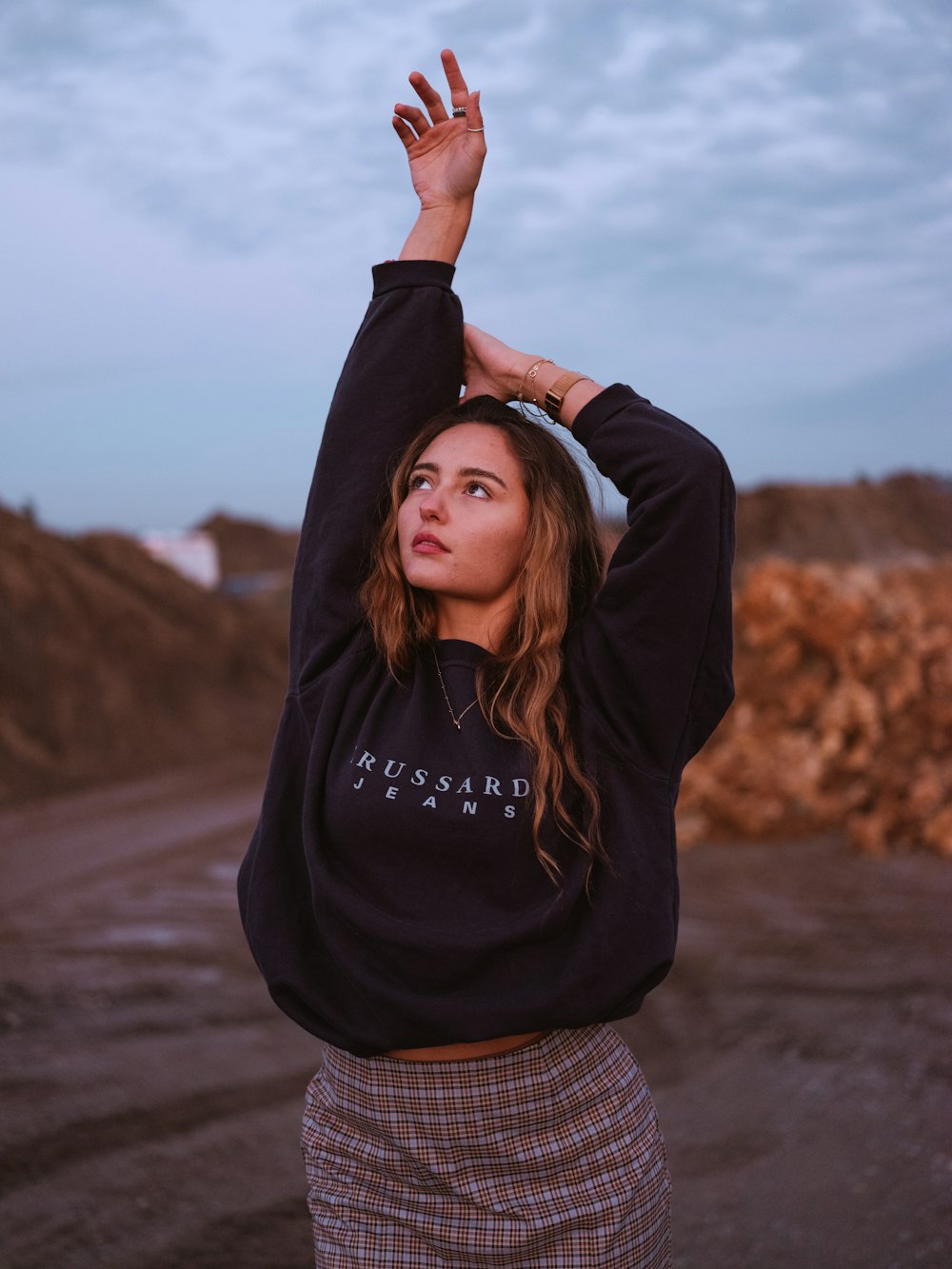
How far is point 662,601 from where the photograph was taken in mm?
1639

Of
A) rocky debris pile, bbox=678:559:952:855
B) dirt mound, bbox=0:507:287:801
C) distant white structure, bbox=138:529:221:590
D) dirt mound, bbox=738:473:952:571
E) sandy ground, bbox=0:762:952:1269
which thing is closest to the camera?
sandy ground, bbox=0:762:952:1269

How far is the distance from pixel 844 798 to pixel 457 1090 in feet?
15.1

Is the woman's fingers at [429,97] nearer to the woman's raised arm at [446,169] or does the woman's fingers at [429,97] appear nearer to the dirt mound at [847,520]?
the woman's raised arm at [446,169]

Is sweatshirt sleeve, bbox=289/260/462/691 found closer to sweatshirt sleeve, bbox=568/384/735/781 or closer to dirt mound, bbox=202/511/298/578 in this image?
sweatshirt sleeve, bbox=568/384/735/781

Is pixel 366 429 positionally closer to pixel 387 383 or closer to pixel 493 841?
pixel 387 383

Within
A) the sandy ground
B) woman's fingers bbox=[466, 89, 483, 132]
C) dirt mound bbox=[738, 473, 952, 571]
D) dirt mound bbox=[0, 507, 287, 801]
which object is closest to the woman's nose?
woman's fingers bbox=[466, 89, 483, 132]

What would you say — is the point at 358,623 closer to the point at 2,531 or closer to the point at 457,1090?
the point at 457,1090

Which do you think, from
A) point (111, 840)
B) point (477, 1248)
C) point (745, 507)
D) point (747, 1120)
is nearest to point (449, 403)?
point (477, 1248)

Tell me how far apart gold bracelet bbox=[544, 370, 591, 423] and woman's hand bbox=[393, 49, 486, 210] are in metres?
0.39

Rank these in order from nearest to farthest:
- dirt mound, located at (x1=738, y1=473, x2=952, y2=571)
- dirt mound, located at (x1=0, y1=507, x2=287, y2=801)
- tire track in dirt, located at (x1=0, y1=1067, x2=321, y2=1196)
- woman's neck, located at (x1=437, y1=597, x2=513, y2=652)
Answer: woman's neck, located at (x1=437, y1=597, x2=513, y2=652) < tire track in dirt, located at (x1=0, y1=1067, x2=321, y2=1196) < dirt mound, located at (x1=0, y1=507, x2=287, y2=801) < dirt mound, located at (x1=738, y1=473, x2=952, y2=571)

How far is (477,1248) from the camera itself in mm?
1611

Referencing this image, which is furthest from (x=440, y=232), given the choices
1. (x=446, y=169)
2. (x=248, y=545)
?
(x=248, y=545)

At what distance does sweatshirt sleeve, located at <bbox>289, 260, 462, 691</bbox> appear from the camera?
1845mm

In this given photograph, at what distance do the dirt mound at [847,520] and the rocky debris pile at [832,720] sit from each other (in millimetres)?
2869
